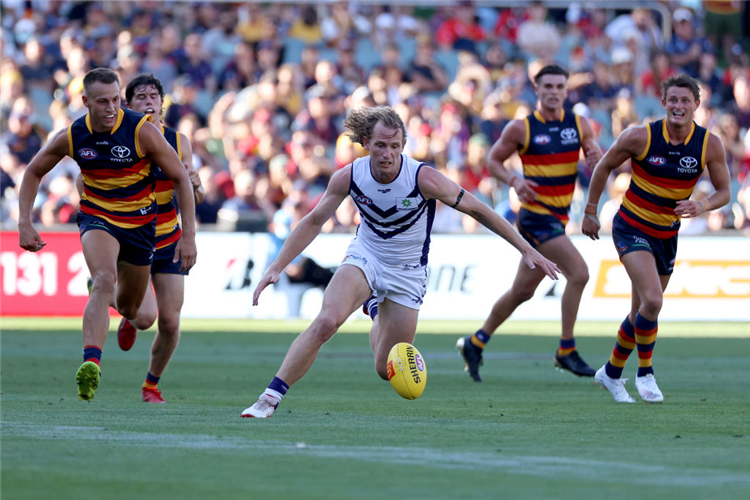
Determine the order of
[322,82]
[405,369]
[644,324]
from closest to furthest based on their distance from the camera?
[405,369] → [644,324] → [322,82]

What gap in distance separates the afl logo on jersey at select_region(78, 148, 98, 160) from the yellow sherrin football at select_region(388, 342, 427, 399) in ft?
8.33

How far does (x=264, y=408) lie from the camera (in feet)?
25.1

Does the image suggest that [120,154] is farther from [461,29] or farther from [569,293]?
[461,29]

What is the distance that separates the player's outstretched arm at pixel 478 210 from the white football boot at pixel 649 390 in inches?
78.6

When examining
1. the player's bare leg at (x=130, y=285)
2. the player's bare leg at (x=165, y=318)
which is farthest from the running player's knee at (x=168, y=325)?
the player's bare leg at (x=130, y=285)

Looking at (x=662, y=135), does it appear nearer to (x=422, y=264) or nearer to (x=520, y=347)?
(x=422, y=264)

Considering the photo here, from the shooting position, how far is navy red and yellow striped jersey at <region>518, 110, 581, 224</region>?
1170cm

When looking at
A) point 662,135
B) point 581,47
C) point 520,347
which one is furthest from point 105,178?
point 581,47

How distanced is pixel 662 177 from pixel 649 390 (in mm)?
1732

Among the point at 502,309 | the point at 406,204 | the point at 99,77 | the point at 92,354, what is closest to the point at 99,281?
the point at 92,354

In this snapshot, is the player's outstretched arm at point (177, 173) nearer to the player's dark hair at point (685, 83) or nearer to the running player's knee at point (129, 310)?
the running player's knee at point (129, 310)

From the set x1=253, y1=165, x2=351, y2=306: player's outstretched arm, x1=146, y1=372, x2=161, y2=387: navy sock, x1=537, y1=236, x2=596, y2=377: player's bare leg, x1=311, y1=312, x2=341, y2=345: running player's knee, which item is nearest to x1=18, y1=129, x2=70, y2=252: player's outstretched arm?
x1=146, y1=372, x2=161, y2=387: navy sock

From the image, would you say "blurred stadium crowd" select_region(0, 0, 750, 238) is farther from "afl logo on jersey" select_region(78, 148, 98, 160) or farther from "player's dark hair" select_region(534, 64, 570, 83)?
"afl logo on jersey" select_region(78, 148, 98, 160)

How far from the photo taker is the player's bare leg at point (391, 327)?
8695 mm
